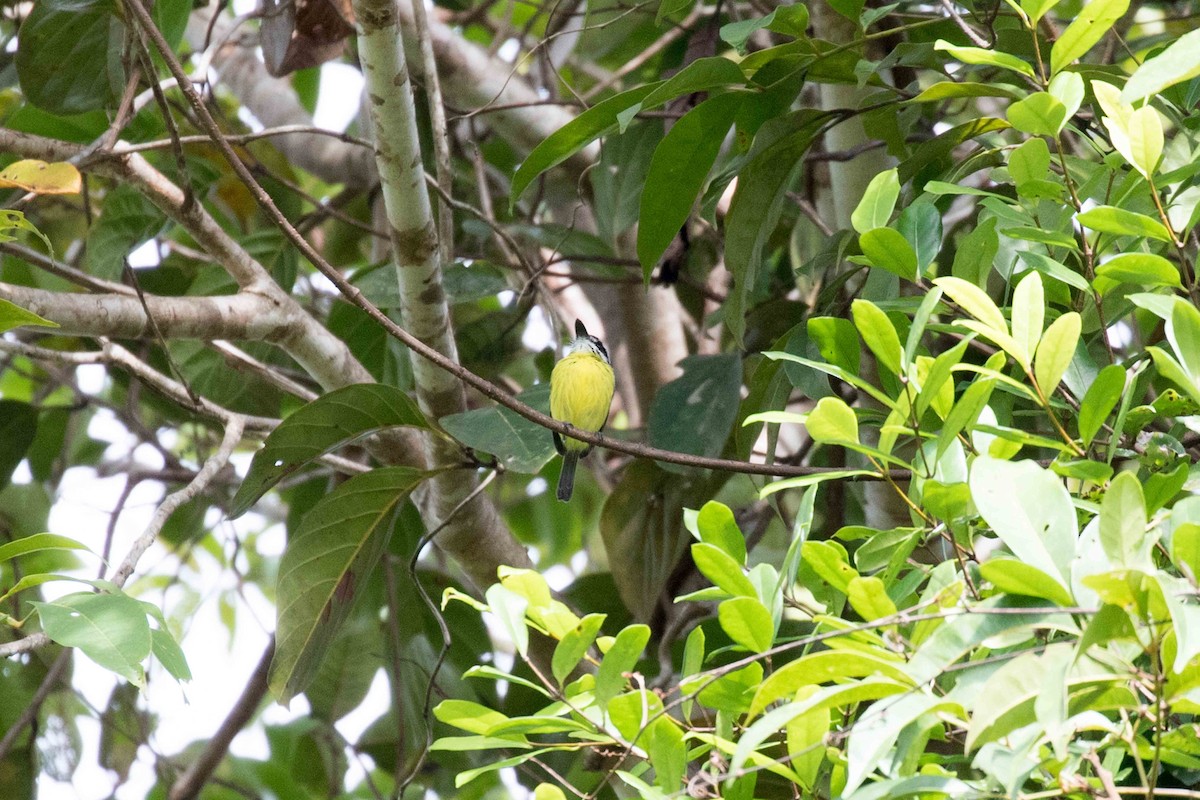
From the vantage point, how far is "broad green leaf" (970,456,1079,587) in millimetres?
711

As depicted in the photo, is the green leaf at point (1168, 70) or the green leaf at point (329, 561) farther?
the green leaf at point (329, 561)

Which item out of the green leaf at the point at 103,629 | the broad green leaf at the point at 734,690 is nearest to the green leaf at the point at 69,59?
the green leaf at the point at 103,629

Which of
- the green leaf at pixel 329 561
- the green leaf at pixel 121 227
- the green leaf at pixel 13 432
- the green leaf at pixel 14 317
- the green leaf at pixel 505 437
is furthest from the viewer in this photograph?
the green leaf at pixel 13 432

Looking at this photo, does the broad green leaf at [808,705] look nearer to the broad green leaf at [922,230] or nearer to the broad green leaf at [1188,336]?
the broad green leaf at [1188,336]

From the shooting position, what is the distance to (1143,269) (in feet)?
3.10

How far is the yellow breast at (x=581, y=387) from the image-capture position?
2568mm

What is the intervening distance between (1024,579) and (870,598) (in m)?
0.15

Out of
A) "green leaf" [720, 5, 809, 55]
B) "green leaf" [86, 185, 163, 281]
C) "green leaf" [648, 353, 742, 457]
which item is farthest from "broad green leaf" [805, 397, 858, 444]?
"green leaf" [86, 185, 163, 281]

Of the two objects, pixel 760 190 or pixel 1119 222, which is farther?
pixel 760 190

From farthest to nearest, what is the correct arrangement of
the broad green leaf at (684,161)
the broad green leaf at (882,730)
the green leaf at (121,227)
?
the green leaf at (121,227) → the broad green leaf at (684,161) → the broad green leaf at (882,730)

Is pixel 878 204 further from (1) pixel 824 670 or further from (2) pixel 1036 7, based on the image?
(1) pixel 824 670

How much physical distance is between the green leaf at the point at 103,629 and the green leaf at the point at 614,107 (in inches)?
27.5

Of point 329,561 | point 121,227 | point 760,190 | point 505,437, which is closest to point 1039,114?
point 760,190

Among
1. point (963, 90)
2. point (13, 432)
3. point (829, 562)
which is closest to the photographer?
point (829, 562)
